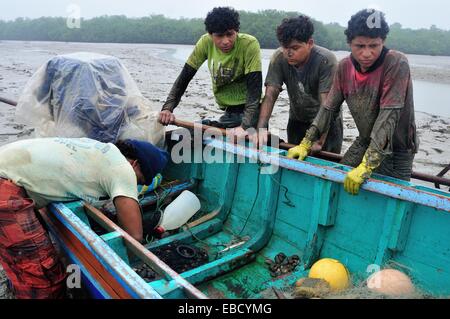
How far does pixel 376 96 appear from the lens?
9.24ft

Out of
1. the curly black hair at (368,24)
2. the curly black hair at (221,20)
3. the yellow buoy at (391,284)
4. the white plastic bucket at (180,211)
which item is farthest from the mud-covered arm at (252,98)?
the yellow buoy at (391,284)

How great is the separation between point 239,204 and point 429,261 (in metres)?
1.71

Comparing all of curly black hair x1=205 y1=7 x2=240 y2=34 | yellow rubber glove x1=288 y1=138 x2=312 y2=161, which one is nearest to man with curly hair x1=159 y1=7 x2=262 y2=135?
curly black hair x1=205 y1=7 x2=240 y2=34

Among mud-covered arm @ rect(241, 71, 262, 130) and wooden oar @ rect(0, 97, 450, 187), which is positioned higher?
mud-covered arm @ rect(241, 71, 262, 130)

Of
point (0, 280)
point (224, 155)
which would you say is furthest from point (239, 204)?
point (0, 280)

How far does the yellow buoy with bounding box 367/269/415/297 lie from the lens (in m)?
2.14

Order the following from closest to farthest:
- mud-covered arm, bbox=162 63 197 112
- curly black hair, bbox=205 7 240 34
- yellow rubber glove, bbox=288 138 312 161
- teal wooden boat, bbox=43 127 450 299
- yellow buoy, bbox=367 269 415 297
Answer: yellow buoy, bbox=367 269 415 297
teal wooden boat, bbox=43 127 450 299
yellow rubber glove, bbox=288 138 312 161
curly black hair, bbox=205 7 240 34
mud-covered arm, bbox=162 63 197 112

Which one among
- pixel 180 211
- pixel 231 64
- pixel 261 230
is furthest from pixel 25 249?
pixel 231 64

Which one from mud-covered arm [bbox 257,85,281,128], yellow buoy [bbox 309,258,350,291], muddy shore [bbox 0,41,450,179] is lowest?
muddy shore [bbox 0,41,450,179]

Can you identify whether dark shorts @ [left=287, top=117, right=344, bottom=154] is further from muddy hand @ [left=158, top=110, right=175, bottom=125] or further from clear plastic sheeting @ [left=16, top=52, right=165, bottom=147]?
clear plastic sheeting @ [left=16, top=52, right=165, bottom=147]

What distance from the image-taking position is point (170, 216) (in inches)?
141

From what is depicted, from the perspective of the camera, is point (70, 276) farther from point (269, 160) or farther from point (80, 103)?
point (80, 103)

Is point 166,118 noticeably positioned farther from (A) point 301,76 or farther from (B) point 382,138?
(B) point 382,138

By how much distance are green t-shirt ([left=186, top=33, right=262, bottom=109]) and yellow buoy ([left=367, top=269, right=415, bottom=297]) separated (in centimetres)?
231
